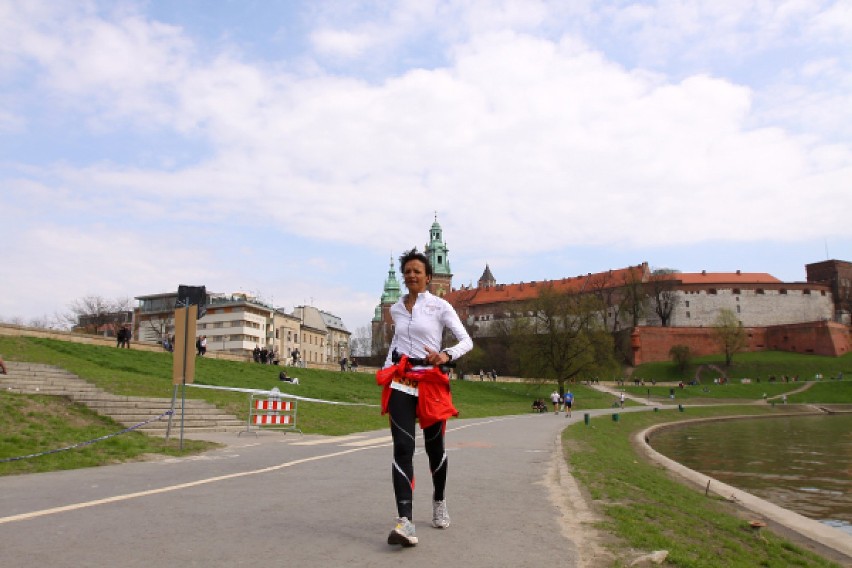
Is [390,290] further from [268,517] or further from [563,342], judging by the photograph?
[268,517]

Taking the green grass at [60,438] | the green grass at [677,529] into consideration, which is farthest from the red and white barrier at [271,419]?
the green grass at [677,529]

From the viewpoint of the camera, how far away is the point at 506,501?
6.87m

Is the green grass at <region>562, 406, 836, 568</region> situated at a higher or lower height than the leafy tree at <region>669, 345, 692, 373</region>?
lower

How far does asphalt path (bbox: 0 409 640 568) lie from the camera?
4312 millimetres

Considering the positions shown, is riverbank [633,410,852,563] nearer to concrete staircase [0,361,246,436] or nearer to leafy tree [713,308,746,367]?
concrete staircase [0,361,246,436]

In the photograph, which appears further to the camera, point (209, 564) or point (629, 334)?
point (629, 334)

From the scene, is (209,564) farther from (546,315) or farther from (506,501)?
(546,315)

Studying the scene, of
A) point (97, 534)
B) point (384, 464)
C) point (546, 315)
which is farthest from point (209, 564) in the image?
point (546, 315)

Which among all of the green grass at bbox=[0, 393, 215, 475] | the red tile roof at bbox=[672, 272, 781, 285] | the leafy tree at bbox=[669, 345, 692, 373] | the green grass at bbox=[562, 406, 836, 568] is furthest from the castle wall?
the green grass at bbox=[0, 393, 215, 475]

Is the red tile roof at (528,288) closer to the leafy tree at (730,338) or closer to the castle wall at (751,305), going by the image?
the castle wall at (751,305)

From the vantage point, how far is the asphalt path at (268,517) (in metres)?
4.31

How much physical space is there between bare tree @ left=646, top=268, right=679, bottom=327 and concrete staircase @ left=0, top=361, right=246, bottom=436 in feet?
342

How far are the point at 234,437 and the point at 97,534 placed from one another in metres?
11.2

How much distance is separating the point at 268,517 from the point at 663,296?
385 ft
